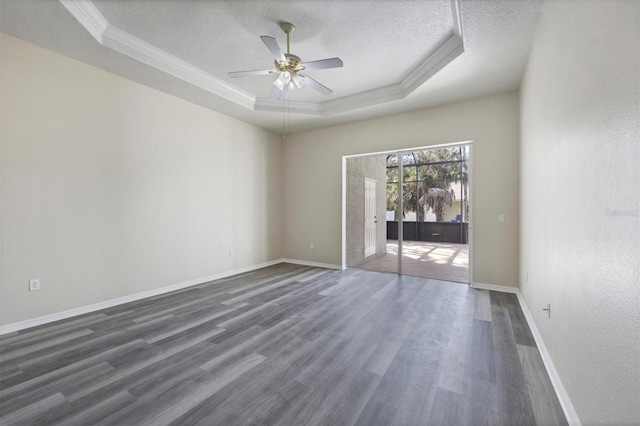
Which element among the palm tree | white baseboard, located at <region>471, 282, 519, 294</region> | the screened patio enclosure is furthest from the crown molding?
white baseboard, located at <region>471, 282, 519, 294</region>

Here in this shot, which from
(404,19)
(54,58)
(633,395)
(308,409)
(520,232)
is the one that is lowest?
(308,409)

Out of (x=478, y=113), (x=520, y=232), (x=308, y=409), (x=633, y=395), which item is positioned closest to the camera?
(x=633, y=395)

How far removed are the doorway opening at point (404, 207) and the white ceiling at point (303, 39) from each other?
145 cm

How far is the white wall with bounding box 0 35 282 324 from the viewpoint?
2863mm

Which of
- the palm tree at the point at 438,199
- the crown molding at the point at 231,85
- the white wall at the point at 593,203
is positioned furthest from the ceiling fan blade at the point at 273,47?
the palm tree at the point at 438,199

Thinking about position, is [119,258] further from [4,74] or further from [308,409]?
[308,409]

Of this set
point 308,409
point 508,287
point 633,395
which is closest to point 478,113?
point 508,287

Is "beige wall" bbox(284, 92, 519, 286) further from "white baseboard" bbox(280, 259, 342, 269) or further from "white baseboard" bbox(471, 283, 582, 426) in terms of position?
"white baseboard" bbox(471, 283, 582, 426)

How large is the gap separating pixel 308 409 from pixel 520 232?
Answer: 378cm

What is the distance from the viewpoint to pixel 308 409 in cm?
171

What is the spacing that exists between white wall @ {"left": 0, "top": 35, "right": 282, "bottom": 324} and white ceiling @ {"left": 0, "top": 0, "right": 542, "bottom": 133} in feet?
1.13

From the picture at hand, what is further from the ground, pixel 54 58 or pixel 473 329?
pixel 54 58

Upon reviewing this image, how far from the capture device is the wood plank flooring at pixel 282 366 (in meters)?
1.68

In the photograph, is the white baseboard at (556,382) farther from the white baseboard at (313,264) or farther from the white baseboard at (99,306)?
the white baseboard at (99,306)
